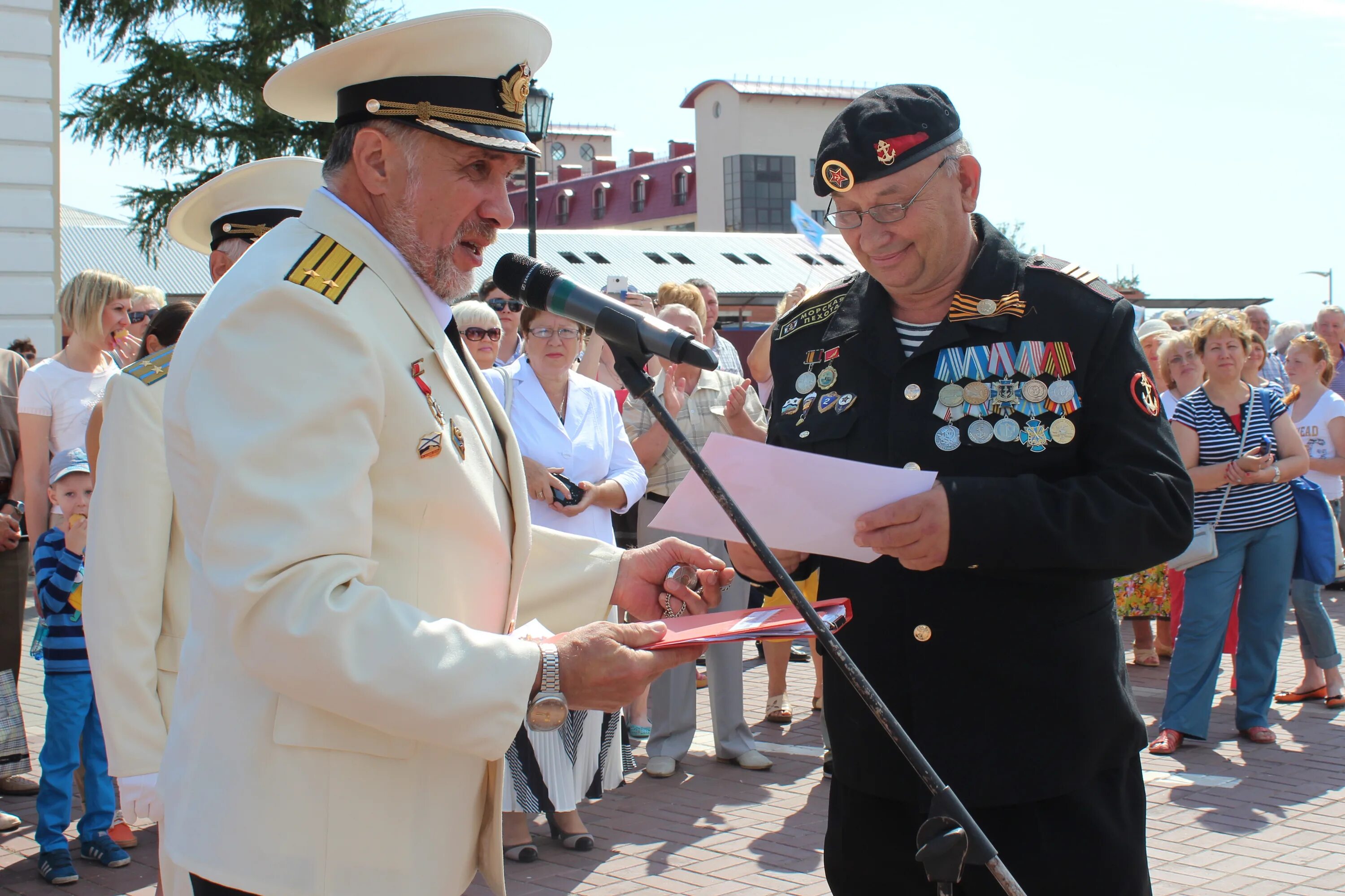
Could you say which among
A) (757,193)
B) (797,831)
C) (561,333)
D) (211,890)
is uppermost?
(757,193)

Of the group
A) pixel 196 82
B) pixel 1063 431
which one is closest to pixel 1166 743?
pixel 1063 431

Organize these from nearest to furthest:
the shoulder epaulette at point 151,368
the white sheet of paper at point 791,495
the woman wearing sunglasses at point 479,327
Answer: the white sheet of paper at point 791,495 → the shoulder epaulette at point 151,368 → the woman wearing sunglasses at point 479,327

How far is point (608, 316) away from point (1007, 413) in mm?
890

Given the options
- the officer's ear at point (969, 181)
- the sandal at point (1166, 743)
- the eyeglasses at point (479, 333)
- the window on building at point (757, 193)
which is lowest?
the sandal at point (1166, 743)

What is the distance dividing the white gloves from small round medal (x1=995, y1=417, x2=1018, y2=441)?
2069 mm

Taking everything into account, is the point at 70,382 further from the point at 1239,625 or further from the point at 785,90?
the point at 785,90

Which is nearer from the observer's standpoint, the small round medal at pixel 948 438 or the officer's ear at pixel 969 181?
the small round medal at pixel 948 438

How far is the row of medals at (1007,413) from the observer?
7.84ft

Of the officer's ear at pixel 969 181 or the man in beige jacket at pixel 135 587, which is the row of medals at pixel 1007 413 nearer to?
the officer's ear at pixel 969 181

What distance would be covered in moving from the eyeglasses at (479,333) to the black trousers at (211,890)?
13.3ft

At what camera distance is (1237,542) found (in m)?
6.44

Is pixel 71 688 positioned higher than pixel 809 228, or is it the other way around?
pixel 809 228

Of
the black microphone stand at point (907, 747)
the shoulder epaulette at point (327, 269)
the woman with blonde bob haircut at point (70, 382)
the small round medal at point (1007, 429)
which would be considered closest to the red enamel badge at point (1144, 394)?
the small round medal at point (1007, 429)

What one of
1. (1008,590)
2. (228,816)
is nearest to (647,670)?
(228,816)
